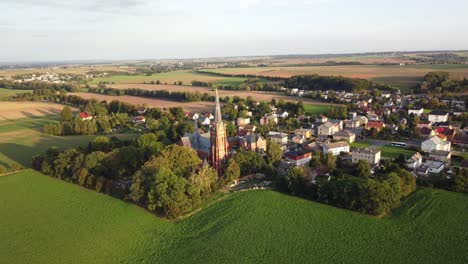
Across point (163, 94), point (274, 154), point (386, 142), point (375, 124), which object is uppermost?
point (163, 94)

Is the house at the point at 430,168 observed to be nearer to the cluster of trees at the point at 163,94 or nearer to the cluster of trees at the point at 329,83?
the cluster of trees at the point at 329,83

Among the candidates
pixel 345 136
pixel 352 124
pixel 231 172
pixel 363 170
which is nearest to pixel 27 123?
pixel 231 172

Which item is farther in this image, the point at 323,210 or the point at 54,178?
the point at 54,178

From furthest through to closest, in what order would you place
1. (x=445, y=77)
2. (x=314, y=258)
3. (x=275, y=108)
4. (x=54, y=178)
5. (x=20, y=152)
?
(x=445, y=77)
(x=275, y=108)
(x=20, y=152)
(x=54, y=178)
(x=314, y=258)

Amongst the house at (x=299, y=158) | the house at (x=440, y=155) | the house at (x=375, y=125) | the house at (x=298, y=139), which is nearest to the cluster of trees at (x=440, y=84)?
the house at (x=375, y=125)

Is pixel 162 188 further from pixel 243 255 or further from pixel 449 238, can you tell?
pixel 449 238

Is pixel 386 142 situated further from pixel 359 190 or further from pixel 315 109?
pixel 315 109

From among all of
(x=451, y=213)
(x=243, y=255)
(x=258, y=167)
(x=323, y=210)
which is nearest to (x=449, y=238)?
(x=451, y=213)
